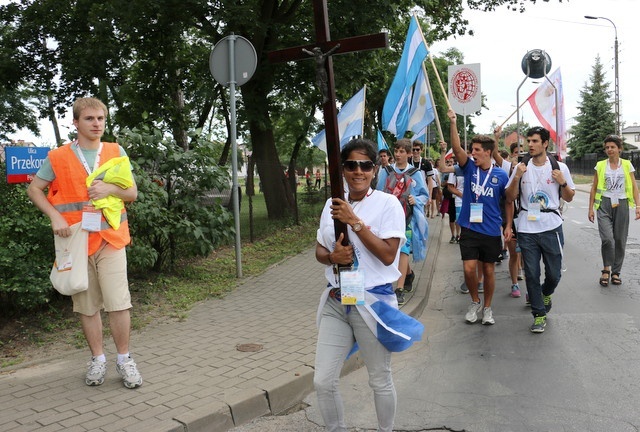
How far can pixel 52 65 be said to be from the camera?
18.3 metres

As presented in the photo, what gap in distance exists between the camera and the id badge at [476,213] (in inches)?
232

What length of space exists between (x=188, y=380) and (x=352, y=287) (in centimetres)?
198

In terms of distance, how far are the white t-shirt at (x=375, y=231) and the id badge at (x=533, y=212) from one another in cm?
322

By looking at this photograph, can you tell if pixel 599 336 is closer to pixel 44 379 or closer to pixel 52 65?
pixel 44 379

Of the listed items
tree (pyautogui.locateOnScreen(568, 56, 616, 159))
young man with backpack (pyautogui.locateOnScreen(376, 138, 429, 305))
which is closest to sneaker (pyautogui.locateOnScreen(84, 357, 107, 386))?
young man with backpack (pyautogui.locateOnScreen(376, 138, 429, 305))

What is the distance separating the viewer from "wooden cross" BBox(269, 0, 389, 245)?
116 inches

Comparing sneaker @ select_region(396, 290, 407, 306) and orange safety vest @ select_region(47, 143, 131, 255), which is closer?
orange safety vest @ select_region(47, 143, 131, 255)

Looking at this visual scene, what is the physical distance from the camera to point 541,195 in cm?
584

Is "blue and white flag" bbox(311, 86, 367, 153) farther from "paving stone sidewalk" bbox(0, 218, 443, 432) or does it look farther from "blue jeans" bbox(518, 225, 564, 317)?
"blue jeans" bbox(518, 225, 564, 317)

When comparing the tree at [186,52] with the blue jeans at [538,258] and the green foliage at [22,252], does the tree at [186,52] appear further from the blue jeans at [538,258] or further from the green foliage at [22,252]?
the blue jeans at [538,258]

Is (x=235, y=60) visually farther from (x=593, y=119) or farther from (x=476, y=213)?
(x=593, y=119)

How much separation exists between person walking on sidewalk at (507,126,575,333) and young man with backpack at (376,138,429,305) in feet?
3.62

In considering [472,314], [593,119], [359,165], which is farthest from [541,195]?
[593,119]

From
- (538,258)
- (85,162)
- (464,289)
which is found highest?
(85,162)
